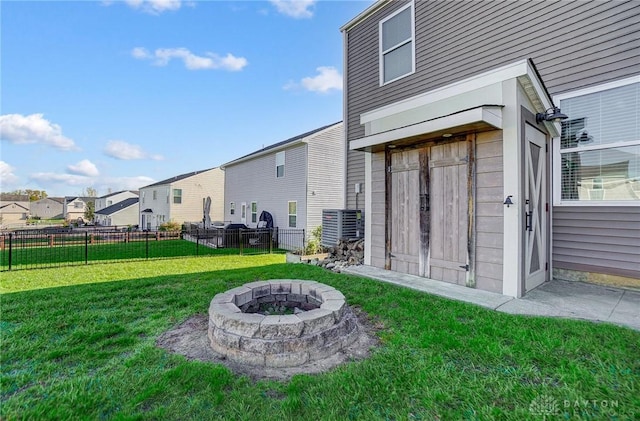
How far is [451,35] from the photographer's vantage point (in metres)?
6.50

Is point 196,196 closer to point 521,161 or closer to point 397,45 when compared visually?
point 397,45

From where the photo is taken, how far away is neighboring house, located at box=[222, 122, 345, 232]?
41.6 feet

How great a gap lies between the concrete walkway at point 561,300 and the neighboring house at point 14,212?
69310 mm

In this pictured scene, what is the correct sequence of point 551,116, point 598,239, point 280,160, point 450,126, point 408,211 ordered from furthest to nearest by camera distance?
point 280,160, point 408,211, point 598,239, point 551,116, point 450,126

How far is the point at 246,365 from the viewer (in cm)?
259

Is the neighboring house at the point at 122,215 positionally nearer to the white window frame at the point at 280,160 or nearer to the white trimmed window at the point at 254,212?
the white trimmed window at the point at 254,212

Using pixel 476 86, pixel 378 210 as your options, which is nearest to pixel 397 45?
pixel 476 86

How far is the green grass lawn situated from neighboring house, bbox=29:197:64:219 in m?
75.3

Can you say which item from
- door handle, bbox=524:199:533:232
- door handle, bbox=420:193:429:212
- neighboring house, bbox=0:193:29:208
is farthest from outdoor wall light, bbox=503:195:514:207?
neighboring house, bbox=0:193:29:208

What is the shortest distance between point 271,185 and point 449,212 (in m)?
11.5

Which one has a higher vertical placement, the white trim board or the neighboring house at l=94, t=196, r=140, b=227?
the white trim board

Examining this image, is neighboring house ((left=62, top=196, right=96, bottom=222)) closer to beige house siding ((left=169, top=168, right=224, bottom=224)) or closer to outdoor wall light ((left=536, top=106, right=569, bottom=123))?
beige house siding ((left=169, top=168, right=224, bottom=224))

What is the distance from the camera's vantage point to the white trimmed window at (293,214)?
13.2 m

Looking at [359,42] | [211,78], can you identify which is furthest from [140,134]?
[359,42]
